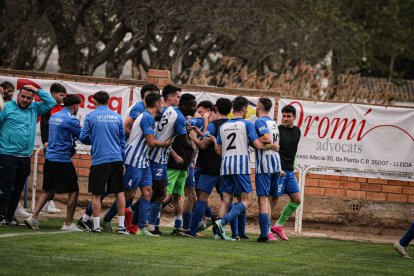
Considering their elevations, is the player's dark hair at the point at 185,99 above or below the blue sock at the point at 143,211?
above

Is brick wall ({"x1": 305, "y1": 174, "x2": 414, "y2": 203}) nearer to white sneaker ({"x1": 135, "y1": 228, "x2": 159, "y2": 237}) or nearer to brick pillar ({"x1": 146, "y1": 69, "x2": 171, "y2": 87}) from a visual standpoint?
brick pillar ({"x1": 146, "y1": 69, "x2": 171, "y2": 87})

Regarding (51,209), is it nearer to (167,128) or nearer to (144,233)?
(144,233)

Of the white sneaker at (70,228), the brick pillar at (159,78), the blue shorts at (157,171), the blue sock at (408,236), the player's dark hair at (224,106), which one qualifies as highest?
the brick pillar at (159,78)

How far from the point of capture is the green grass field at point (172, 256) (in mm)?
A: 10812

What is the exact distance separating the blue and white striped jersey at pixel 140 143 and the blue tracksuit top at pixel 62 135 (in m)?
0.79

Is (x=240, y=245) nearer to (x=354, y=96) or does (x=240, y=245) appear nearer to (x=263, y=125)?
(x=263, y=125)

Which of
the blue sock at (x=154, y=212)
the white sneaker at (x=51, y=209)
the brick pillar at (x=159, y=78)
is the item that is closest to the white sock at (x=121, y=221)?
the blue sock at (x=154, y=212)

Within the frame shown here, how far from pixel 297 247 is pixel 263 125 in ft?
5.97

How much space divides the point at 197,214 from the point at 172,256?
142 inches

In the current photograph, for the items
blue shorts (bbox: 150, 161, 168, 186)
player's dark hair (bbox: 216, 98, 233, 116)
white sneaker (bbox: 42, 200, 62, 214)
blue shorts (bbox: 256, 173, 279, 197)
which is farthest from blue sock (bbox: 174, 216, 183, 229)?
white sneaker (bbox: 42, 200, 62, 214)

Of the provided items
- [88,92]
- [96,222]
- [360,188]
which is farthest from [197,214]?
[360,188]

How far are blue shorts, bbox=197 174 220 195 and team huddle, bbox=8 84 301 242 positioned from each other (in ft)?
0.05

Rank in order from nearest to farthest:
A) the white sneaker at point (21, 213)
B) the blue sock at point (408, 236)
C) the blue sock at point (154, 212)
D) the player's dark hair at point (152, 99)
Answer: the blue sock at point (408, 236) < the player's dark hair at point (152, 99) < the blue sock at point (154, 212) < the white sneaker at point (21, 213)

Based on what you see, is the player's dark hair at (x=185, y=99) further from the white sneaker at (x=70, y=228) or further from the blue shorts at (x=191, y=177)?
the white sneaker at (x=70, y=228)
